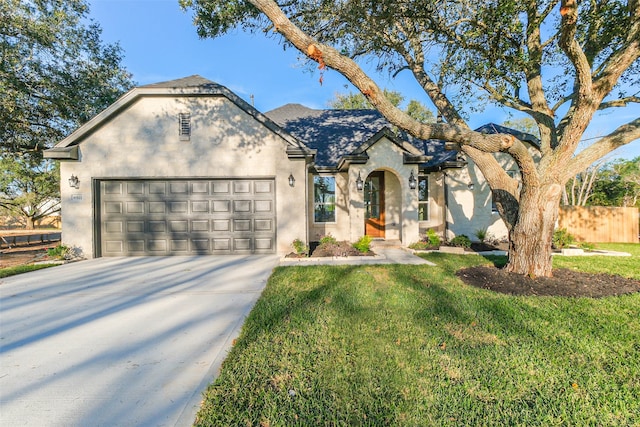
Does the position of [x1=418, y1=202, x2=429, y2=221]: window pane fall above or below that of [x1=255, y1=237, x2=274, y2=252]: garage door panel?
above

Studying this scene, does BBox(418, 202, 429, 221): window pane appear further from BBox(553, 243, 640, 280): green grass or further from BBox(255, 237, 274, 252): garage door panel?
BBox(255, 237, 274, 252): garage door panel

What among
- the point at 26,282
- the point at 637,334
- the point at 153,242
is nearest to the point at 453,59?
the point at 637,334

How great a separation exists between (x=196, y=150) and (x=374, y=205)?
706 cm

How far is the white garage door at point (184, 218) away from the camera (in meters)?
8.80

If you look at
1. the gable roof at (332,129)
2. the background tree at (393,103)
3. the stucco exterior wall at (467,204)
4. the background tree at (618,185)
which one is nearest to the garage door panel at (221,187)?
the gable roof at (332,129)

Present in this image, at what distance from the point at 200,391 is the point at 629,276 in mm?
8424

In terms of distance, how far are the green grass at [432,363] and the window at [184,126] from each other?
6.91 metres

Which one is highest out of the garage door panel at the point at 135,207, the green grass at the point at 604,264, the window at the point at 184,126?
the window at the point at 184,126

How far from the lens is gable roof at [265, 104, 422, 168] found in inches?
425

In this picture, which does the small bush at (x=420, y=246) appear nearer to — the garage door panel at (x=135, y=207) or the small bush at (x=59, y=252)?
the garage door panel at (x=135, y=207)

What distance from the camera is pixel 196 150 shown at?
8852mm

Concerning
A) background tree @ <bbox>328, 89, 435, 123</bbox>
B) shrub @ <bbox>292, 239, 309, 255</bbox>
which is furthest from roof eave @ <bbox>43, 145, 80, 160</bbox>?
background tree @ <bbox>328, 89, 435, 123</bbox>

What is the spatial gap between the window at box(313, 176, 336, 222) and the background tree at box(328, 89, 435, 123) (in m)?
15.1

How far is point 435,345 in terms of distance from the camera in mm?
2957
